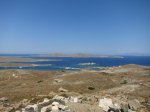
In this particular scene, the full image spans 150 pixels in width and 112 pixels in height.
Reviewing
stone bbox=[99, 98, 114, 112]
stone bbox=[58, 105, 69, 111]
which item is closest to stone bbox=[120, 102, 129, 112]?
stone bbox=[99, 98, 114, 112]

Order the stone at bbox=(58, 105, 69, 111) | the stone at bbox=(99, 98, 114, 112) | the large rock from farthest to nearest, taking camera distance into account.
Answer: the large rock
the stone at bbox=(99, 98, 114, 112)
the stone at bbox=(58, 105, 69, 111)

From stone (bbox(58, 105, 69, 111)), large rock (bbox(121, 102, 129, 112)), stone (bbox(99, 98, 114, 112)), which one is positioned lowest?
large rock (bbox(121, 102, 129, 112))

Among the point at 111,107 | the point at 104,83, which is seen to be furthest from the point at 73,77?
the point at 111,107

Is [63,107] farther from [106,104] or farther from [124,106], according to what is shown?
[124,106]

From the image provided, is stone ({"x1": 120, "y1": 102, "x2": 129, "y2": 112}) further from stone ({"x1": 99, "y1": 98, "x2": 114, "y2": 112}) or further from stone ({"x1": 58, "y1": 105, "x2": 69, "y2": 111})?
stone ({"x1": 58, "y1": 105, "x2": 69, "y2": 111})

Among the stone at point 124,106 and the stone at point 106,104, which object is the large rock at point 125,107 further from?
the stone at point 106,104

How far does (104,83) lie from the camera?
44.6 m

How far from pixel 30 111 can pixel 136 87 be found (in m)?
22.4

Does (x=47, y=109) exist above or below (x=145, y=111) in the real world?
above

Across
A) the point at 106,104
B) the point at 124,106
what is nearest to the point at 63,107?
the point at 106,104

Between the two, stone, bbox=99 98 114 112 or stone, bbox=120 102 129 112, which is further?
stone, bbox=120 102 129 112

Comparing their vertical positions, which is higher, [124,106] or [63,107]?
[63,107]

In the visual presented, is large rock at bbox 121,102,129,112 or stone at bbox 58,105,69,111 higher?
stone at bbox 58,105,69,111

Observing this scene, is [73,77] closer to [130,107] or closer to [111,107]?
[130,107]
